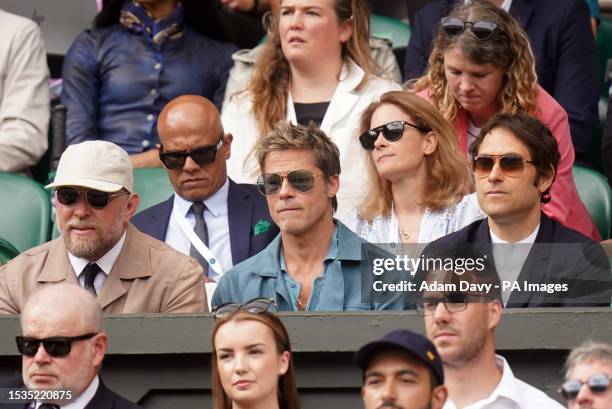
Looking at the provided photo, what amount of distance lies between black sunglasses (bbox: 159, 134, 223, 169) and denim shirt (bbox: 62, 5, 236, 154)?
1498mm

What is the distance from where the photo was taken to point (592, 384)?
19.0ft

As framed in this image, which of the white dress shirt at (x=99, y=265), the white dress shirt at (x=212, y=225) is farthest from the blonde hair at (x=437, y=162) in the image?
the white dress shirt at (x=99, y=265)

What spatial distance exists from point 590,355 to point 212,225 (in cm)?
272

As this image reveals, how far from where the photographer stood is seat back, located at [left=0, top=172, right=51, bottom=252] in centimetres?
877

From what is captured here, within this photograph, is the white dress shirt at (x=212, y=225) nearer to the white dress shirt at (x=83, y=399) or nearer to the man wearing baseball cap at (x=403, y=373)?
the white dress shirt at (x=83, y=399)

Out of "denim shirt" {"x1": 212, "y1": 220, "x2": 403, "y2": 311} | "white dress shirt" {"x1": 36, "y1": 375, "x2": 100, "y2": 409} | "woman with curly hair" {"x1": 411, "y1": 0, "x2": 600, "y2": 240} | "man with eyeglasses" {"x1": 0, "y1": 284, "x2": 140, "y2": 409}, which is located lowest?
"white dress shirt" {"x1": 36, "y1": 375, "x2": 100, "y2": 409}

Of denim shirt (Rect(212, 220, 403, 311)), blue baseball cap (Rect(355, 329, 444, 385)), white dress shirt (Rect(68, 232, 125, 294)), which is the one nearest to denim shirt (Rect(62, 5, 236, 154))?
white dress shirt (Rect(68, 232, 125, 294))

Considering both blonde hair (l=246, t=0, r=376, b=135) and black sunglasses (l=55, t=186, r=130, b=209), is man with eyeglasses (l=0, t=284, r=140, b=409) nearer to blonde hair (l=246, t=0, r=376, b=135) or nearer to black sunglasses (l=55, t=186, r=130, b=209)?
black sunglasses (l=55, t=186, r=130, b=209)

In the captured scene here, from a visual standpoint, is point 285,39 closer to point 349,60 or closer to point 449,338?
point 349,60

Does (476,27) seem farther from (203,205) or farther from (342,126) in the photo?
(203,205)

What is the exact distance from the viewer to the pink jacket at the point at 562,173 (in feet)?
26.0

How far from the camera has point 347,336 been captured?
6.88 meters

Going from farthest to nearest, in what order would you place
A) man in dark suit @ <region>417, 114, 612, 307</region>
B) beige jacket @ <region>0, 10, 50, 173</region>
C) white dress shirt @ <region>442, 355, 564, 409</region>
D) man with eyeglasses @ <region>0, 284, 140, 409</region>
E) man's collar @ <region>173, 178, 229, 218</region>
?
beige jacket @ <region>0, 10, 50, 173</region> → man's collar @ <region>173, 178, 229, 218</region> → man in dark suit @ <region>417, 114, 612, 307</region> → man with eyeglasses @ <region>0, 284, 140, 409</region> → white dress shirt @ <region>442, 355, 564, 409</region>

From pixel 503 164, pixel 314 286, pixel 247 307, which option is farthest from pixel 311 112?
pixel 247 307
